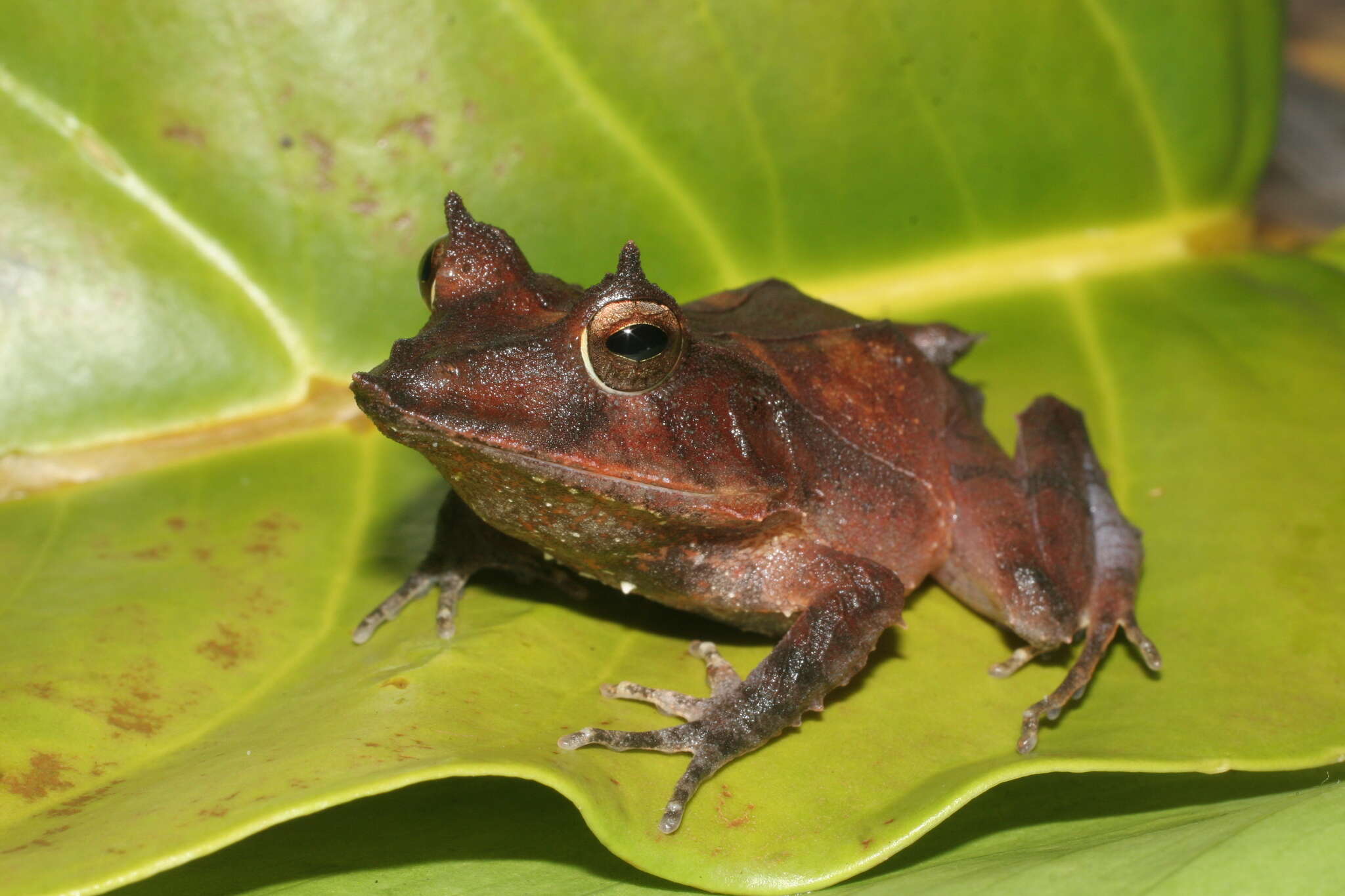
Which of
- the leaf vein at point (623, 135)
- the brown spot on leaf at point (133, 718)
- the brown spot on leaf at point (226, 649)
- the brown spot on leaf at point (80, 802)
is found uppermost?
the leaf vein at point (623, 135)

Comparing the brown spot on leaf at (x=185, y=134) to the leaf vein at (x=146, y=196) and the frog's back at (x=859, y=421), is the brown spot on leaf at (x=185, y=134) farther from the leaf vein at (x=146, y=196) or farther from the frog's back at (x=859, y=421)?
the frog's back at (x=859, y=421)

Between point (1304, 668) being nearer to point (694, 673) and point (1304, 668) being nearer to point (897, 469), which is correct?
point (897, 469)

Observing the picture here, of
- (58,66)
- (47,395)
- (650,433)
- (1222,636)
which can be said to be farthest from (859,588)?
(58,66)

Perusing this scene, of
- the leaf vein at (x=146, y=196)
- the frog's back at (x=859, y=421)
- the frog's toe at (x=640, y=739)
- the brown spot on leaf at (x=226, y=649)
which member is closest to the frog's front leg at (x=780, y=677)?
the frog's toe at (x=640, y=739)

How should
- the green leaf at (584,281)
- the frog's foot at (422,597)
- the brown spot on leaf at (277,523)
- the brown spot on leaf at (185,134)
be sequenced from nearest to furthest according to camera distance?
the green leaf at (584,281) < the frog's foot at (422,597) < the brown spot on leaf at (277,523) < the brown spot on leaf at (185,134)

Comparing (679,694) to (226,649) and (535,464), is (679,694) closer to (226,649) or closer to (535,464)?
(535,464)

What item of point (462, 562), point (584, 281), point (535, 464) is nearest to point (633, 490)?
point (535, 464)
